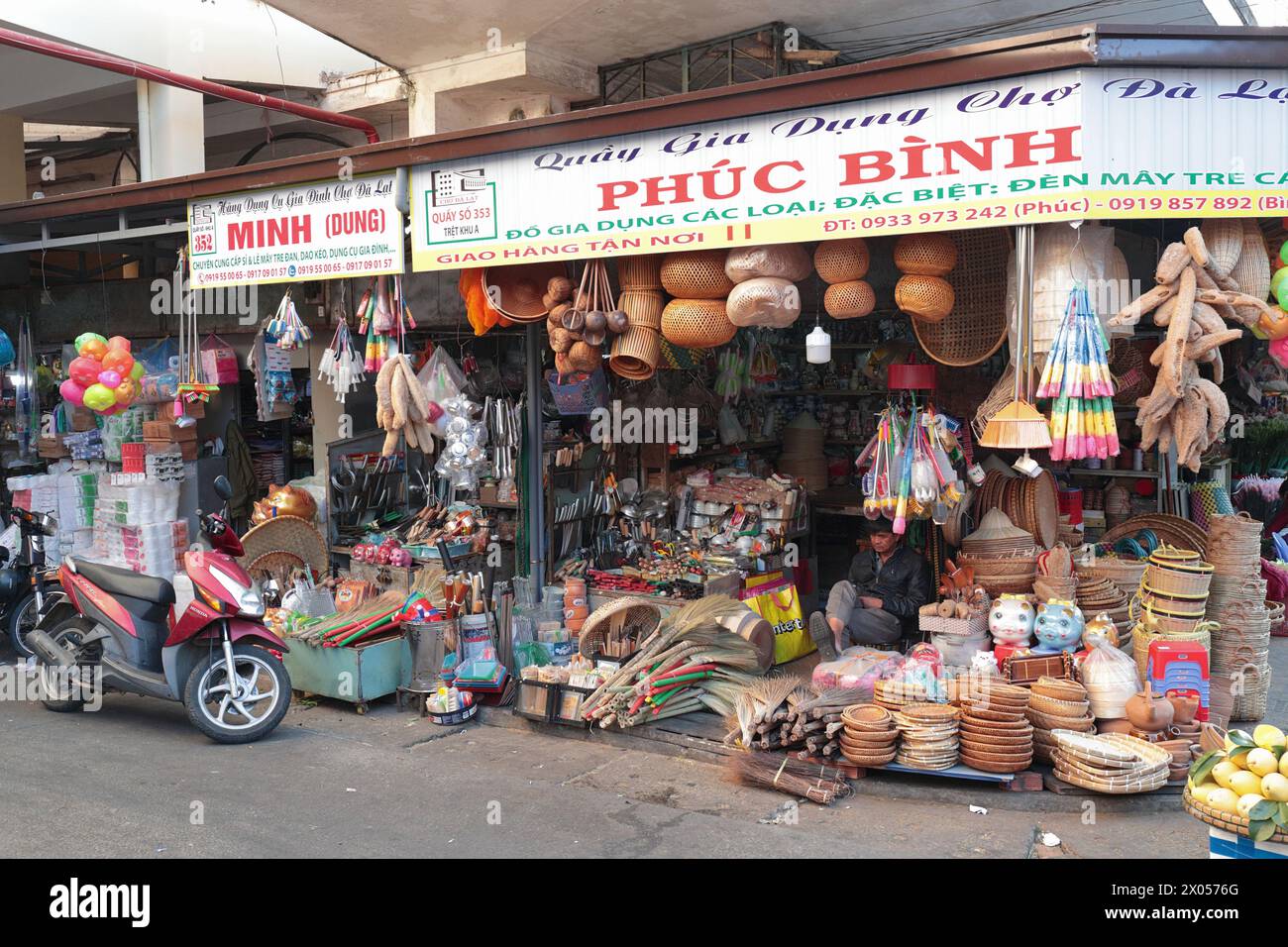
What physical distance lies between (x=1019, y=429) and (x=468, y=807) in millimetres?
3537

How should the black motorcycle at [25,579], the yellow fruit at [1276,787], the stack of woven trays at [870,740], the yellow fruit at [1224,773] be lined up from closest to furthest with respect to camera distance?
the yellow fruit at [1276,787], the yellow fruit at [1224,773], the stack of woven trays at [870,740], the black motorcycle at [25,579]

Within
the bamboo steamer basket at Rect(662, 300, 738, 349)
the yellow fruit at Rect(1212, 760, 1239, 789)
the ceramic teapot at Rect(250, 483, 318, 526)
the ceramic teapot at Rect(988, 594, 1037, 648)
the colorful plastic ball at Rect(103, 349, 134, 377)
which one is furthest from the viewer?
the ceramic teapot at Rect(250, 483, 318, 526)

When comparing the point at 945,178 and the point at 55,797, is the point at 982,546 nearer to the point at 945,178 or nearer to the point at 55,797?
the point at 945,178

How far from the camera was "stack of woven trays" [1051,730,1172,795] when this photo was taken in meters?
5.66

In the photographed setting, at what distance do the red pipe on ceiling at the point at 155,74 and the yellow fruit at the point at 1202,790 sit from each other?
1071cm

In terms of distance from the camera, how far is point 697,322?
6.93 meters

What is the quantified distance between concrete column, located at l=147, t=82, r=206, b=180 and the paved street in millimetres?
6845

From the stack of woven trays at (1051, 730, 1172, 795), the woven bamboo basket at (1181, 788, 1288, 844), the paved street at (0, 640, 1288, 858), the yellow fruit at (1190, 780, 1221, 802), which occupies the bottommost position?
the paved street at (0, 640, 1288, 858)

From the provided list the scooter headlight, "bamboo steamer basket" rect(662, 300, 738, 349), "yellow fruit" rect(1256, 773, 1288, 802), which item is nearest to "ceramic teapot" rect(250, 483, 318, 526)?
the scooter headlight

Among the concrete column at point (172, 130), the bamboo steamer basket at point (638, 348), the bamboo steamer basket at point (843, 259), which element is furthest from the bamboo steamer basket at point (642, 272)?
the concrete column at point (172, 130)

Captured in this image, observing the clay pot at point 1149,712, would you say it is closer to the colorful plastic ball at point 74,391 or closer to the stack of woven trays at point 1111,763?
the stack of woven trays at point 1111,763

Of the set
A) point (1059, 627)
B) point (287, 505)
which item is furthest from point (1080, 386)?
point (287, 505)

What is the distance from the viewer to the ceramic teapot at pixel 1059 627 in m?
6.66

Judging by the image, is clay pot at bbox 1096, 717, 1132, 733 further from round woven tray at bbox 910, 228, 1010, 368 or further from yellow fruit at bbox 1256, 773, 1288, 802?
yellow fruit at bbox 1256, 773, 1288, 802
